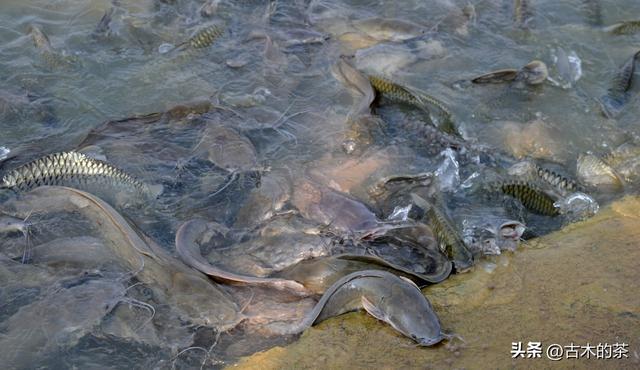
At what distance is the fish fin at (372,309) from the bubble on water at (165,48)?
3866 mm

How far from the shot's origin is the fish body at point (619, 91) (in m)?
5.71

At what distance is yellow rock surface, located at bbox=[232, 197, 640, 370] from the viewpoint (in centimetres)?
349

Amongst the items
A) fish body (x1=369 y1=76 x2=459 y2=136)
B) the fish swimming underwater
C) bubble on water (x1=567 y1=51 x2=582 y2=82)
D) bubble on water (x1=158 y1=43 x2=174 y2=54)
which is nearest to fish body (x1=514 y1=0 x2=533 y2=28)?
bubble on water (x1=567 y1=51 x2=582 y2=82)

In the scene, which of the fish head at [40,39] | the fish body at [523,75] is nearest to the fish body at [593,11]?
the fish body at [523,75]

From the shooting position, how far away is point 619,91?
591 centimetres

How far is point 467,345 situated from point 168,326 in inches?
71.9

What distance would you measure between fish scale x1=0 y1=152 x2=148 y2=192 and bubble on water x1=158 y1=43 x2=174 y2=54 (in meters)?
1.98

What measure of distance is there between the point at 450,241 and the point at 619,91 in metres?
2.88

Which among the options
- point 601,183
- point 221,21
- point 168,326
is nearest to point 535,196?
point 601,183

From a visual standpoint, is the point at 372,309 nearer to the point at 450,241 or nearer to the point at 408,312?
the point at 408,312

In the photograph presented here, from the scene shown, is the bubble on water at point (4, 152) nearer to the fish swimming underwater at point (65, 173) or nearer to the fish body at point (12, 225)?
the fish swimming underwater at point (65, 173)

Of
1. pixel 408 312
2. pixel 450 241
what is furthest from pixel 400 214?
pixel 408 312

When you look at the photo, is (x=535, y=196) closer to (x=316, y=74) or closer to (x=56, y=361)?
(x=316, y=74)

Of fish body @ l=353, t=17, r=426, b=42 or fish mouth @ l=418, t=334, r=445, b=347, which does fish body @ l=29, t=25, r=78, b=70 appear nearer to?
fish body @ l=353, t=17, r=426, b=42
